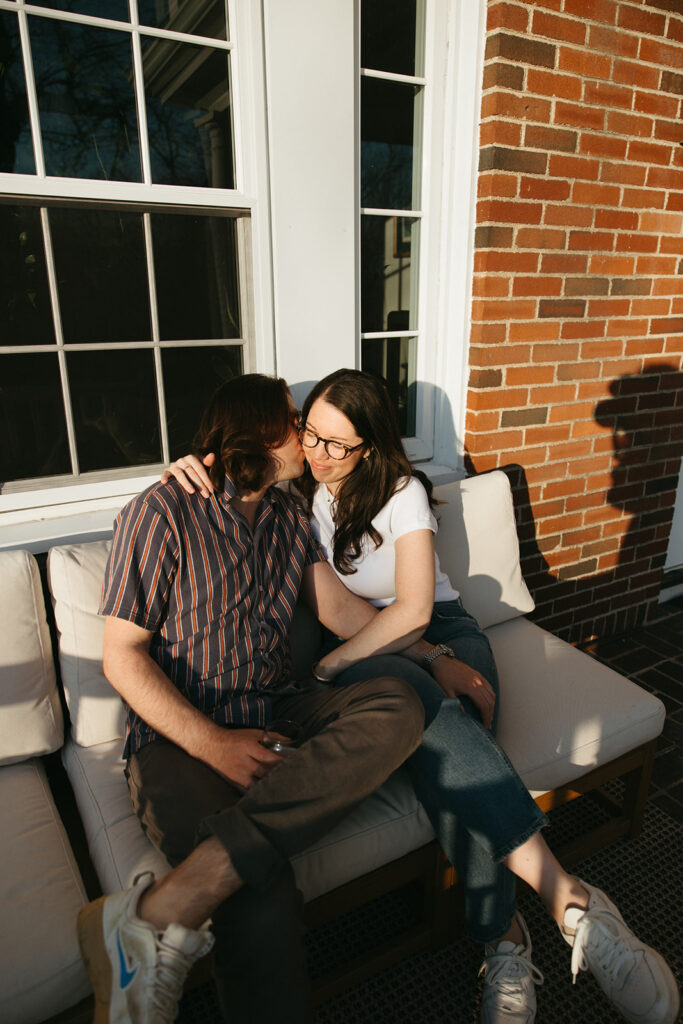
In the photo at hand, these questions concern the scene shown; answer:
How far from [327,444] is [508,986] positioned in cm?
139

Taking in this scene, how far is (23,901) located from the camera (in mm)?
1278

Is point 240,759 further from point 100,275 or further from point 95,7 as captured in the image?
point 95,7

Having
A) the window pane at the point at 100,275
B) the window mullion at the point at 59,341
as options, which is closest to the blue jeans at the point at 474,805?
the window mullion at the point at 59,341

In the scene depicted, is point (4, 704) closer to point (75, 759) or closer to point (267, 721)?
point (75, 759)

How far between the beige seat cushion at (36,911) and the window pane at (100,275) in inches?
54.5

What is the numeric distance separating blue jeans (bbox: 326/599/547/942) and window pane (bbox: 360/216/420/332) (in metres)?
1.59

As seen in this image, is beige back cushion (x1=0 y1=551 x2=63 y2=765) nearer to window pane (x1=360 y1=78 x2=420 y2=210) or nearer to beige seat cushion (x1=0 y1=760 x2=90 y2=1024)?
beige seat cushion (x1=0 y1=760 x2=90 y2=1024)

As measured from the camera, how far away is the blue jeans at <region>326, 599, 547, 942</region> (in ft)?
4.74

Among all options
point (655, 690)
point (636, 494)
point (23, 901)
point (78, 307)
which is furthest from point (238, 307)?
point (655, 690)

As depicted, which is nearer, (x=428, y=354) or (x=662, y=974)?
(x=662, y=974)

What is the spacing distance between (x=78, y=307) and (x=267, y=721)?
142 cm

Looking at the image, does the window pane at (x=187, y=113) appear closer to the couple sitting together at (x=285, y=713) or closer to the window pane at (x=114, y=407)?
the window pane at (x=114, y=407)

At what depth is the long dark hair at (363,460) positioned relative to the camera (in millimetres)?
1826

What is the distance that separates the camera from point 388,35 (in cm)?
229
